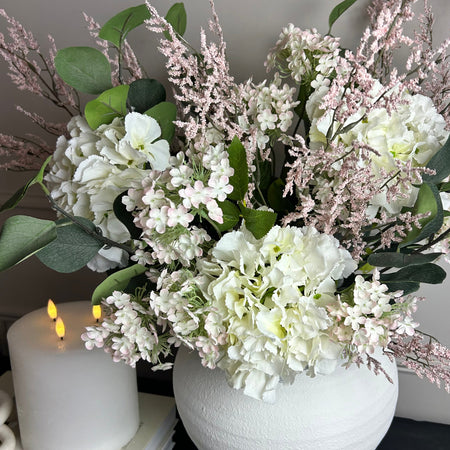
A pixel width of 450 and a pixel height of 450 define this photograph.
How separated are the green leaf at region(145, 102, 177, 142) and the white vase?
0.29 m

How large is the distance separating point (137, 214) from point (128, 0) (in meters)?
0.48

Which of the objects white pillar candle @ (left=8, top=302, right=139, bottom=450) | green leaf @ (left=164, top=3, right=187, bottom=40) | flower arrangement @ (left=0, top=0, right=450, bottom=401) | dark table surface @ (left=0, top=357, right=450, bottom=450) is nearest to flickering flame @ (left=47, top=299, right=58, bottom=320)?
white pillar candle @ (left=8, top=302, right=139, bottom=450)

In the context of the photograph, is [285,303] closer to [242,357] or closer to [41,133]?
[242,357]

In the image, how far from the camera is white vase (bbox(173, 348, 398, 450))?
2.20 ft

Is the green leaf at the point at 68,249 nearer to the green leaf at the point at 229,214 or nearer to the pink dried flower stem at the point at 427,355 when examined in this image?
the green leaf at the point at 229,214

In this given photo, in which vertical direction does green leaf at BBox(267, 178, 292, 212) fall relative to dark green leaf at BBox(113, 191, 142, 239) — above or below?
above

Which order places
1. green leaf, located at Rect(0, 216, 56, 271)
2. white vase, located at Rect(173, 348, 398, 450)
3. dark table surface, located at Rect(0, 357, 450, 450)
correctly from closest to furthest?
green leaf, located at Rect(0, 216, 56, 271)
white vase, located at Rect(173, 348, 398, 450)
dark table surface, located at Rect(0, 357, 450, 450)

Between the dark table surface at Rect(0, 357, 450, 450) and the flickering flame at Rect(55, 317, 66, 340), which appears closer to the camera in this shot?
the flickering flame at Rect(55, 317, 66, 340)

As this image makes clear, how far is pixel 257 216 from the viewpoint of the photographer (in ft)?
1.90

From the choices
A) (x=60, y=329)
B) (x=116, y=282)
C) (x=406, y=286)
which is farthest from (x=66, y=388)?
(x=406, y=286)

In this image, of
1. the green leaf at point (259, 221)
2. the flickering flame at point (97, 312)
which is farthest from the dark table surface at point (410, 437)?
the green leaf at point (259, 221)

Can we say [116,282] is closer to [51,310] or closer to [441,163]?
[51,310]

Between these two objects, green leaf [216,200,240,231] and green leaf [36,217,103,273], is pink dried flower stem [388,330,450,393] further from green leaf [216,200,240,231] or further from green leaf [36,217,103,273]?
green leaf [36,217,103,273]

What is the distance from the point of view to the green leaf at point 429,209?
0.59m
